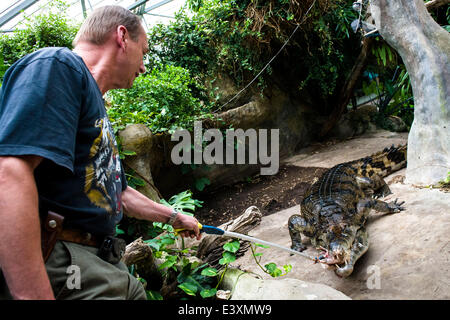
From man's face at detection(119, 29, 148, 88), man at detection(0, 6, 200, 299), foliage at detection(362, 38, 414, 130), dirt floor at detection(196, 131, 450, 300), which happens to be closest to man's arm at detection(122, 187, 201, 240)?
man at detection(0, 6, 200, 299)

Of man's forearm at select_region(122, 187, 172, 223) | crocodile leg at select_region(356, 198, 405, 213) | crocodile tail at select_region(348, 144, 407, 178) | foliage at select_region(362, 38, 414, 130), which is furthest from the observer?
foliage at select_region(362, 38, 414, 130)

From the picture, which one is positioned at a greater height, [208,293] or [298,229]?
[208,293]

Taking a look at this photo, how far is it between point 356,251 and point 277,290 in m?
0.98

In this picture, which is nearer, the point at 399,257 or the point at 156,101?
the point at 399,257

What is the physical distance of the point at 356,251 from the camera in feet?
→ 8.30

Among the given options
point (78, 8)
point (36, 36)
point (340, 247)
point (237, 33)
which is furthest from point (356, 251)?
point (78, 8)

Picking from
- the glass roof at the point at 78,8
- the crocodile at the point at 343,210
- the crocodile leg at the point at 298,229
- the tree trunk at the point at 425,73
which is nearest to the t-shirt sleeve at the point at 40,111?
the crocodile at the point at 343,210

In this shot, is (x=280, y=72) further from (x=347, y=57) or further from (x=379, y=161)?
(x=379, y=161)

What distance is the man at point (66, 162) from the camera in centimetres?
92

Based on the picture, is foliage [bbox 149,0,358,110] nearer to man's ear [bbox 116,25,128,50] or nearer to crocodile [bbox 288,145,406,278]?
crocodile [bbox 288,145,406,278]

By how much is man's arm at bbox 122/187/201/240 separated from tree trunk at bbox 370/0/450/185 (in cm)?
313

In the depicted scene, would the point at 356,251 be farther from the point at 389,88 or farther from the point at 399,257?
the point at 389,88

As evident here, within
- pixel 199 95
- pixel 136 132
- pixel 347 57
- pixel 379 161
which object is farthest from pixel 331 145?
pixel 136 132

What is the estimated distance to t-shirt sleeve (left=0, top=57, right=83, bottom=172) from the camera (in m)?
0.93
